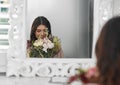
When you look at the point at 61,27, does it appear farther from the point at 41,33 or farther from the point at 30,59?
the point at 30,59

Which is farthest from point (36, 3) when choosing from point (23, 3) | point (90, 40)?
point (90, 40)

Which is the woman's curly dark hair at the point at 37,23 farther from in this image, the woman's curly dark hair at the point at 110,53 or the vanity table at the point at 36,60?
the woman's curly dark hair at the point at 110,53

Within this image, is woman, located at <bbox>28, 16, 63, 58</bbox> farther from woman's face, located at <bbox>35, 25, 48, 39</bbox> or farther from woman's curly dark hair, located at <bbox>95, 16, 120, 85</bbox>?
woman's curly dark hair, located at <bbox>95, 16, 120, 85</bbox>

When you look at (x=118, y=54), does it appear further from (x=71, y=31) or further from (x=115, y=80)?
(x=71, y=31)

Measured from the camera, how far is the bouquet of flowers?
159 cm

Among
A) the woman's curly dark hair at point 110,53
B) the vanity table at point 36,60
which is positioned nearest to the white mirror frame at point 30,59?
the vanity table at point 36,60

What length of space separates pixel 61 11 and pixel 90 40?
0.69 ft

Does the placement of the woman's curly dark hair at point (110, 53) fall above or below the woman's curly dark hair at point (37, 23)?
below

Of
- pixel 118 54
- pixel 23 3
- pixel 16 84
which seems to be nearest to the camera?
pixel 118 54

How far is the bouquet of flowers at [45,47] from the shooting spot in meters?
1.59

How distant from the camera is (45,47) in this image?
→ 62.9 inches

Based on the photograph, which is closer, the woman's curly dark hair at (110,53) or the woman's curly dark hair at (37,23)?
the woman's curly dark hair at (110,53)

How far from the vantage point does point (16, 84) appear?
1480 mm

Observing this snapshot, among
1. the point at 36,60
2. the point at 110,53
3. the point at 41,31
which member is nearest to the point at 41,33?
the point at 41,31
